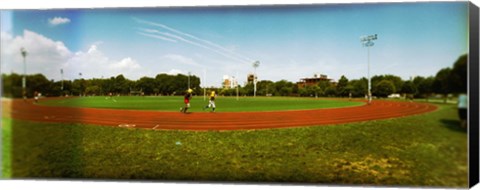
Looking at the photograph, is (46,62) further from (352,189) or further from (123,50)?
(352,189)

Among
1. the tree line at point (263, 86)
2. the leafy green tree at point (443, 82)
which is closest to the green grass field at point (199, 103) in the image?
the tree line at point (263, 86)

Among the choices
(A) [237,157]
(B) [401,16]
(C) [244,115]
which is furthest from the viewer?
(C) [244,115]

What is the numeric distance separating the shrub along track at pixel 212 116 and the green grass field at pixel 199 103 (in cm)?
13

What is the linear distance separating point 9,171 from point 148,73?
3.16m

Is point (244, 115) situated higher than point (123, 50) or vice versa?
point (123, 50)

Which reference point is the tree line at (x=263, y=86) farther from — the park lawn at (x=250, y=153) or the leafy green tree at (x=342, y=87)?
the park lawn at (x=250, y=153)

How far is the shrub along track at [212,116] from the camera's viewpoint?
22.2 feet

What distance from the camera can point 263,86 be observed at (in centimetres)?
723

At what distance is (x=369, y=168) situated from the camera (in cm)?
609

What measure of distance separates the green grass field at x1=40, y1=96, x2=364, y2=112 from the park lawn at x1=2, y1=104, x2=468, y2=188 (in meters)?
0.52

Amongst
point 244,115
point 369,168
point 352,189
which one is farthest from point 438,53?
point 244,115

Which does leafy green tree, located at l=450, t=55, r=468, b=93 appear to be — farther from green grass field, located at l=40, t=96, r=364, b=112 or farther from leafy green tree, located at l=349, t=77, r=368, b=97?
green grass field, located at l=40, t=96, r=364, b=112

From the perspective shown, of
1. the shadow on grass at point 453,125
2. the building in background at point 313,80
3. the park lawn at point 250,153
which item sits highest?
the building in background at point 313,80

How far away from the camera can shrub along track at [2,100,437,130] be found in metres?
6.77
